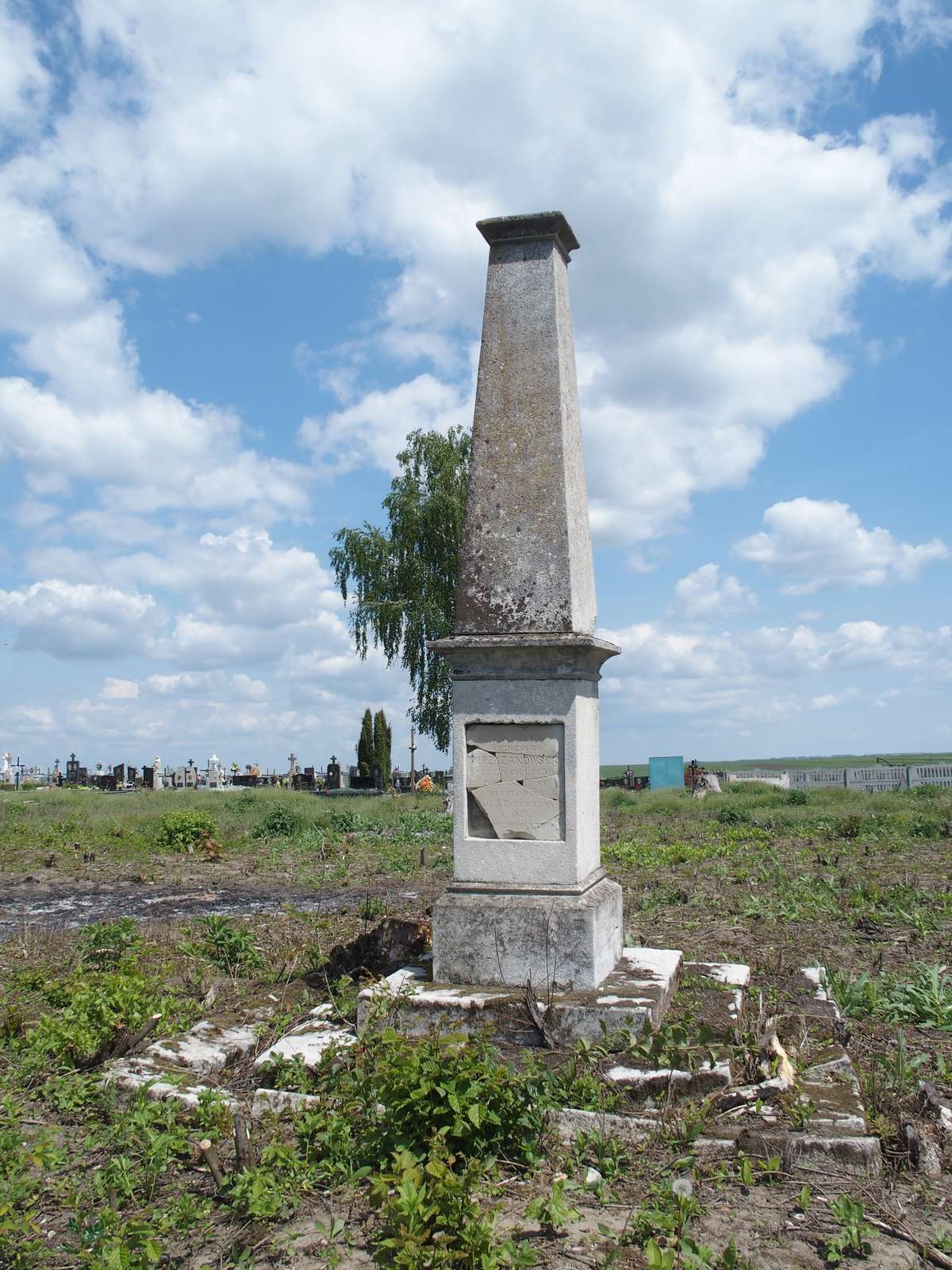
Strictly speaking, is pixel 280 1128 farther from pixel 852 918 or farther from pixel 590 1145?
pixel 852 918

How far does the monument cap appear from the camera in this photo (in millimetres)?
5242

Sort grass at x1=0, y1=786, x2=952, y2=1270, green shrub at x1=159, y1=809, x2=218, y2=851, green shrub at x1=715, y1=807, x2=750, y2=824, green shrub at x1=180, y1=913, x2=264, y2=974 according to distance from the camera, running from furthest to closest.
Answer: green shrub at x1=715, y1=807, x2=750, y2=824
green shrub at x1=159, y1=809, x2=218, y2=851
green shrub at x1=180, y1=913, x2=264, y2=974
grass at x1=0, y1=786, x2=952, y2=1270

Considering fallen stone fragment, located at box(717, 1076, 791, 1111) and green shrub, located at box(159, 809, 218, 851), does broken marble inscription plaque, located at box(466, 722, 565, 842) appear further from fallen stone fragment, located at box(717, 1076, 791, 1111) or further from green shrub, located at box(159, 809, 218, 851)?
green shrub, located at box(159, 809, 218, 851)

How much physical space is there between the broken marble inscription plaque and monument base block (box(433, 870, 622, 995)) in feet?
0.98

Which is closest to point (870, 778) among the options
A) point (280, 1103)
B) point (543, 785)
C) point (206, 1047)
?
point (543, 785)

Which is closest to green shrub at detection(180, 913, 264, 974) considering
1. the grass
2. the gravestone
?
the grass

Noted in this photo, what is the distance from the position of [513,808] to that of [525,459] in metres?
1.81

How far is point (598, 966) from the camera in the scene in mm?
4754

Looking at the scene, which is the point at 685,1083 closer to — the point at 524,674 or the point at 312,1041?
the point at 312,1041

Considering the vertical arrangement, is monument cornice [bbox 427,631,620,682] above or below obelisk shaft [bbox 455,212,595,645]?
below

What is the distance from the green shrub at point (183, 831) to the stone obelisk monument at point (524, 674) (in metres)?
11.7

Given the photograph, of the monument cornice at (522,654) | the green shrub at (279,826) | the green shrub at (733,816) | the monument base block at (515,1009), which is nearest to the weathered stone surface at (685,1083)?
the monument base block at (515,1009)

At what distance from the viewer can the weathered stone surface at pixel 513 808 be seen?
4961mm

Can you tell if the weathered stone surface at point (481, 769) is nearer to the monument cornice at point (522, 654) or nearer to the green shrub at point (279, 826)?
the monument cornice at point (522, 654)
